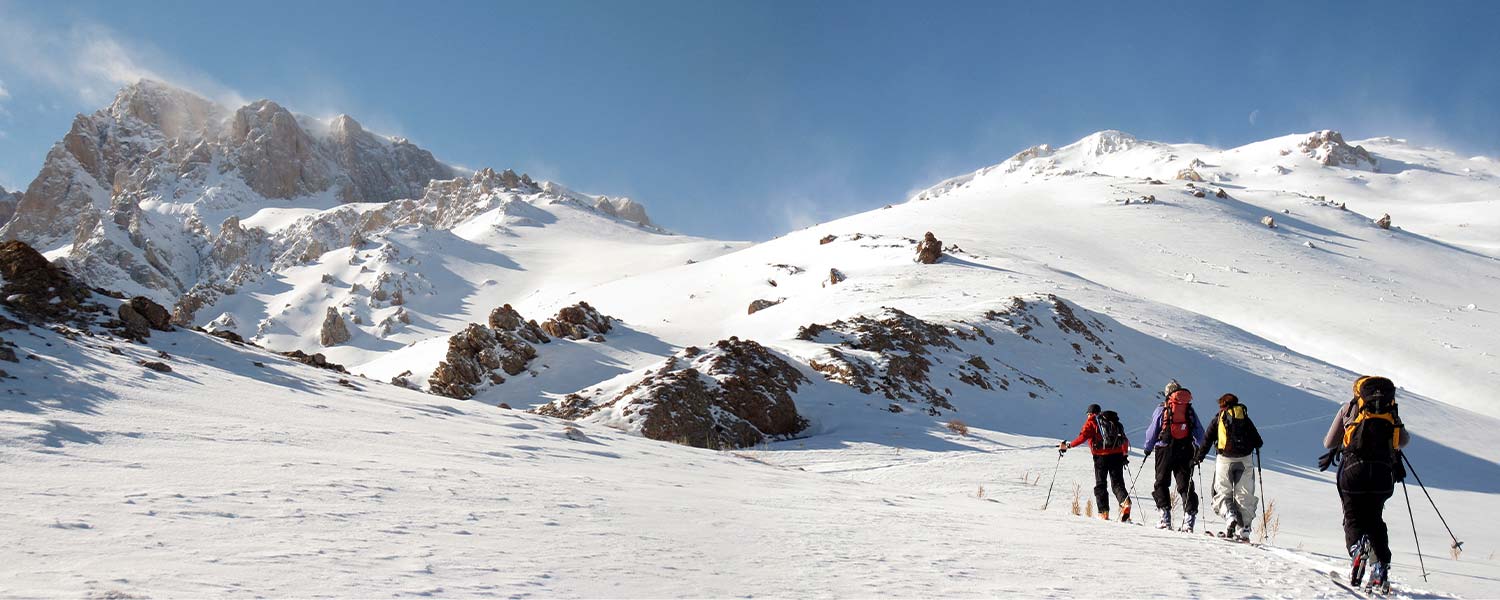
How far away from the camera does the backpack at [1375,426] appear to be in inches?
222

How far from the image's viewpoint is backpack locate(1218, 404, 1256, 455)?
746 cm

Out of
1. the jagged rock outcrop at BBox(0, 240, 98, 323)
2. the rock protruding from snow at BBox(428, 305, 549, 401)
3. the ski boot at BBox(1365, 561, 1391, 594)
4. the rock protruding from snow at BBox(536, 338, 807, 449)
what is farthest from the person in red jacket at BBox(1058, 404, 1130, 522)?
the rock protruding from snow at BBox(428, 305, 549, 401)

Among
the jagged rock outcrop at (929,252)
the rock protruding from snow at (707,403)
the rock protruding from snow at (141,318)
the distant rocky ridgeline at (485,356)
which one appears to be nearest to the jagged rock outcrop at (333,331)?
the distant rocky ridgeline at (485,356)

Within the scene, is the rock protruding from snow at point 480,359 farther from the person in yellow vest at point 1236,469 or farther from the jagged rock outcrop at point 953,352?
the person in yellow vest at point 1236,469

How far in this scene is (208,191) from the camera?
127 metres

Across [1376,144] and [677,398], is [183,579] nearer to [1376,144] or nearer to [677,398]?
[677,398]

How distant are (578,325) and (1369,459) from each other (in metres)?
20.1

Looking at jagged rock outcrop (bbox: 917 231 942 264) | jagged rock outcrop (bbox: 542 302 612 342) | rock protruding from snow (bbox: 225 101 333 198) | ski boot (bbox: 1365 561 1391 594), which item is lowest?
ski boot (bbox: 1365 561 1391 594)

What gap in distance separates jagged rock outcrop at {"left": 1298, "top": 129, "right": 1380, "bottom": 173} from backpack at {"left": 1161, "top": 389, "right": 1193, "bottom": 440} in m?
139

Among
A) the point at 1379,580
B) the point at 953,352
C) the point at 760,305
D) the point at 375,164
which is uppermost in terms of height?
the point at 375,164

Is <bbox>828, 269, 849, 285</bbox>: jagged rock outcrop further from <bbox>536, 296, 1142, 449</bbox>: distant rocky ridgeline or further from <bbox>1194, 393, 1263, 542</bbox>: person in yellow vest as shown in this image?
<bbox>1194, 393, 1263, 542</bbox>: person in yellow vest

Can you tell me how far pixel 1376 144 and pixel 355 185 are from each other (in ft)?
659

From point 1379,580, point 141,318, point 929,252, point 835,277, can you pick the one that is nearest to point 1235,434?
point 1379,580

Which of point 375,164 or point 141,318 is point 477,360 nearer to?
point 141,318
